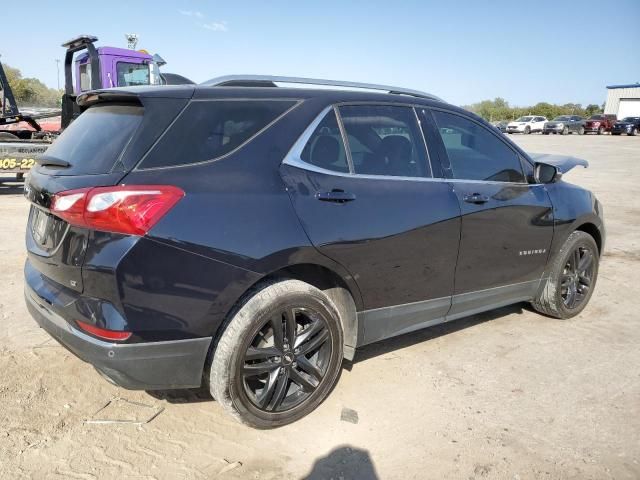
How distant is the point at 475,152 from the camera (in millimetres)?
3762

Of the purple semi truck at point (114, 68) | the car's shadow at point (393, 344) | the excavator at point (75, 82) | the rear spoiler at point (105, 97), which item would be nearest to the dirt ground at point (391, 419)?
the car's shadow at point (393, 344)

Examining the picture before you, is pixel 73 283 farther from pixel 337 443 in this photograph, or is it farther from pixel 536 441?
pixel 536 441

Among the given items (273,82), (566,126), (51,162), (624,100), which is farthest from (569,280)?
(624,100)

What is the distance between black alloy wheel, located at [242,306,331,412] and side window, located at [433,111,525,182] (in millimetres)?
1480

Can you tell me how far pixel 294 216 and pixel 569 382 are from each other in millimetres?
2209

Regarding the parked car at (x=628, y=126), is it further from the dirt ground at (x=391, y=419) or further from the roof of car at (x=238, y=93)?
the roof of car at (x=238, y=93)

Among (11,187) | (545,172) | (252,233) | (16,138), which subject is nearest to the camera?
(252,233)

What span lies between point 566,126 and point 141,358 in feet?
158

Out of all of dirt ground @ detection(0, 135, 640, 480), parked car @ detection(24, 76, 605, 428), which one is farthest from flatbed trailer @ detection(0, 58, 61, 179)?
parked car @ detection(24, 76, 605, 428)

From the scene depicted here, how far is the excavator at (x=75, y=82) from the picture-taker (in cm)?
975

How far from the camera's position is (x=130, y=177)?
235 centimetres

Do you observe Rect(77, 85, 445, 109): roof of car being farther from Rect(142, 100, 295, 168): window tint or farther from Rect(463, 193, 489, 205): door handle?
Rect(463, 193, 489, 205): door handle

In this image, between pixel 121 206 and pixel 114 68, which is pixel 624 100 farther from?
pixel 121 206

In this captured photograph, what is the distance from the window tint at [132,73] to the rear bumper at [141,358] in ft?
31.7
